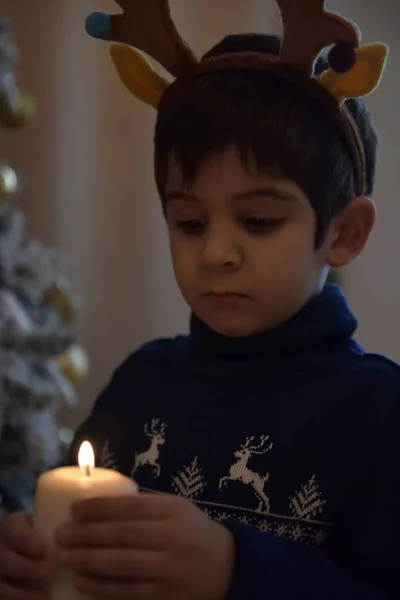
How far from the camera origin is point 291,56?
32.6 inches

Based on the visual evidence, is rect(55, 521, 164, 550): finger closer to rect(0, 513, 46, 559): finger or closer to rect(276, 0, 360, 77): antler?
rect(0, 513, 46, 559): finger

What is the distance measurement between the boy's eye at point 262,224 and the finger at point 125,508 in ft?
1.09

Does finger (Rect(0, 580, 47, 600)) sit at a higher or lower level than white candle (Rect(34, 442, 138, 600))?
lower

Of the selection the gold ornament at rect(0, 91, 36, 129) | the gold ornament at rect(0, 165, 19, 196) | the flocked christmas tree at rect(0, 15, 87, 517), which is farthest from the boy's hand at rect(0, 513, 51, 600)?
the gold ornament at rect(0, 91, 36, 129)

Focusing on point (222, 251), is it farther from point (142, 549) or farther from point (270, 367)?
point (142, 549)

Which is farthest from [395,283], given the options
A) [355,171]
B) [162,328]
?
[355,171]

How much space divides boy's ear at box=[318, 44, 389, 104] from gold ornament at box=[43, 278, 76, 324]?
1.12 m

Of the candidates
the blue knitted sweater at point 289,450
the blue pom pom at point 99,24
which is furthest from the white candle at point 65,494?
the blue pom pom at point 99,24

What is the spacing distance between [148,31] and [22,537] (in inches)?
23.3

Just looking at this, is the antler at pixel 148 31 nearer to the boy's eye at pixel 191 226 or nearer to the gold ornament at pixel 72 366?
the boy's eye at pixel 191 226

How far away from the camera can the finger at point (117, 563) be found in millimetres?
583

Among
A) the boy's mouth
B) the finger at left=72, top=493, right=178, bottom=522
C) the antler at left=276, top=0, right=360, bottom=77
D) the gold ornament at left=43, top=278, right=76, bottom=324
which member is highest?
the antler at left=276, top=0, right=360, bottom=77

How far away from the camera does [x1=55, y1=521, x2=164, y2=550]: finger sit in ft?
1.90

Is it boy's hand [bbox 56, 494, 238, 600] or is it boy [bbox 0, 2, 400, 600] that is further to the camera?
boy [bbox 0, 2, 400, 600]
